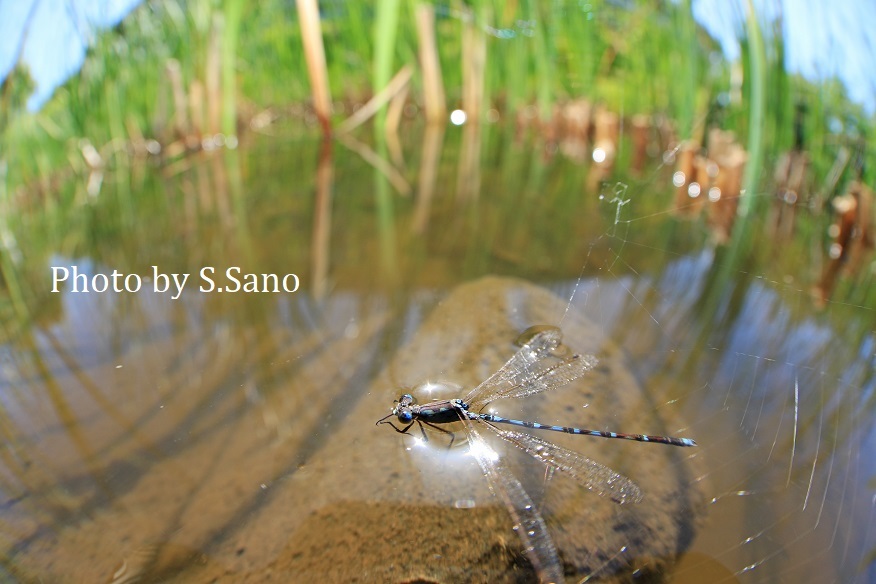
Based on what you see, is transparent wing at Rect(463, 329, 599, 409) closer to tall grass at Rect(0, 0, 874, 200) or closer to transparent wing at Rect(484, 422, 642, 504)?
transparent wing at Rect(484, 422, 642, 504)

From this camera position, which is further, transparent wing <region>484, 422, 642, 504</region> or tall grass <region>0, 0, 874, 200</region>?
tall grass <region>0, 0, 874, 200</region>

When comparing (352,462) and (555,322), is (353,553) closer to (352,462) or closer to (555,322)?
(352,462)

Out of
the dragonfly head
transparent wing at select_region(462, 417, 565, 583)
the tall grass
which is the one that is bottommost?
transparent wing at select_region(462, 417, 565, 583)

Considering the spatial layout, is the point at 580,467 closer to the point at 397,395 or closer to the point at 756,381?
the point at 397,395

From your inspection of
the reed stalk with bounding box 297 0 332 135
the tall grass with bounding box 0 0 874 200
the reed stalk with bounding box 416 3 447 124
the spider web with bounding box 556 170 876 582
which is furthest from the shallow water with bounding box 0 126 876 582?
the reed stalk with bounding box 416 3 447 124

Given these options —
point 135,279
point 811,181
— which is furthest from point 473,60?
point 135,279

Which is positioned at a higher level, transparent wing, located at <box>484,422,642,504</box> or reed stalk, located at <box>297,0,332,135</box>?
reed stalk, located at <box>297,0,332,135</box>

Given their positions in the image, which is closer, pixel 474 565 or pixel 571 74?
pixel 474 565
